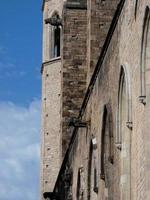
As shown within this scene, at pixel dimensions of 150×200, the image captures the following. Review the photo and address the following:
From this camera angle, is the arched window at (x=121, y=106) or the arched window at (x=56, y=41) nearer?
the arched window at (x=121, y=106)

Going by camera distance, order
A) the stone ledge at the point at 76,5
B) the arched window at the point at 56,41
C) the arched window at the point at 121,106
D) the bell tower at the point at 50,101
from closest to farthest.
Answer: the arched window at the point at 121,106, the stone ledge at the point at 76,5, the bell tower at the point at 50,101, the arched window at the point at 56,41

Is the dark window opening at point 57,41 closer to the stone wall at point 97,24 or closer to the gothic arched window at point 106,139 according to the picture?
the stone wall at point 97,24

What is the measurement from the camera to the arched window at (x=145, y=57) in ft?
48.8

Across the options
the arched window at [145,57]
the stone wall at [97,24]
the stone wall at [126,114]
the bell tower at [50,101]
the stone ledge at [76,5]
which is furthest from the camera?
the bell tower at [50,101]

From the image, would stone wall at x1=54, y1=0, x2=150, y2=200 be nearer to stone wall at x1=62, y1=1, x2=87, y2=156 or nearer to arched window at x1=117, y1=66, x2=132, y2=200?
arched window at x1=117, y1=66, x2=132, y2=200

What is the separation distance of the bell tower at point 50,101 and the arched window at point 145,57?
29720 mm

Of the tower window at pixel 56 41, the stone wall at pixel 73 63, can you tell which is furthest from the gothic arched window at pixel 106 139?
the tower window at pixel 56 41

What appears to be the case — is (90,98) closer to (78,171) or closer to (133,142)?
(78,171)

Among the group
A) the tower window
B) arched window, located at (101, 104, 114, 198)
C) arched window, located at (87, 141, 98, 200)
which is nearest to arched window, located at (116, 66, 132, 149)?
arched window, located at (101, 104, 114, 198)

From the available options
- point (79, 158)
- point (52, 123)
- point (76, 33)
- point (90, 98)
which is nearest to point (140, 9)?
point (90, 98)

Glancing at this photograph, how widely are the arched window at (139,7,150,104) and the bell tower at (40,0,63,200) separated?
29.7 meters

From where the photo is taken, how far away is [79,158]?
24406mm

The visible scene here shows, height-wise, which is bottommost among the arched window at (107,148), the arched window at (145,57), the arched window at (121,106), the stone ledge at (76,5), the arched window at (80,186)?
the arched window at (80,186)

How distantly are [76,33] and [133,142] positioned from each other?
16.9 metres
